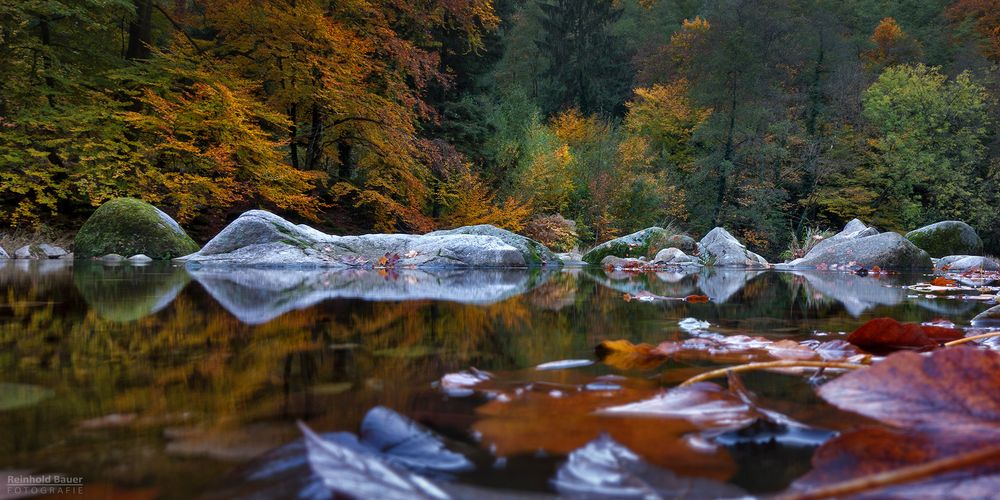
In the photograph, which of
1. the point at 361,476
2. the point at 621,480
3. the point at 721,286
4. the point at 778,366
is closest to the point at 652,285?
the point at 721,286

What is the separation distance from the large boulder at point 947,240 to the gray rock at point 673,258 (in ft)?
25.4

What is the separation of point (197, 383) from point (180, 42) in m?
12.9

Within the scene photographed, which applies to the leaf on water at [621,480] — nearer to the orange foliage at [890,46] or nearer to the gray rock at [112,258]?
the gray rock at [112,258]

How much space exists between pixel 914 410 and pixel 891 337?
32.7 inches

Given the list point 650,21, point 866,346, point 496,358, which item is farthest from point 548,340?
point 650,21

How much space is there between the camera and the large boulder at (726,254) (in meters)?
11.2

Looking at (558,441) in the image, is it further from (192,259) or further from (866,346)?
(192,259)

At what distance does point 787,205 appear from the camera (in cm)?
2116

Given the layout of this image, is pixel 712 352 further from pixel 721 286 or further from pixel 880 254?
pixel 880 254

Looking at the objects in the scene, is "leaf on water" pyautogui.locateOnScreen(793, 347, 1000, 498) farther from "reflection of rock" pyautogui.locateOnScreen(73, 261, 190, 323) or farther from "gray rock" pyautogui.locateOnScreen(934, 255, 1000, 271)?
"gray rock" pyautogui.locateOnScreen(934, 255, 1000, 271)

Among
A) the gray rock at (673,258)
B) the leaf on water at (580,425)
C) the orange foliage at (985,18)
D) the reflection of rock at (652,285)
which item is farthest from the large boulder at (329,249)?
the orange foliage at (985,18)

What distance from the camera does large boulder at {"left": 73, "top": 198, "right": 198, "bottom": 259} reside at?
27.4 feet

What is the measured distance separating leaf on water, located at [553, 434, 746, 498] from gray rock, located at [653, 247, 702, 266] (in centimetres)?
1010

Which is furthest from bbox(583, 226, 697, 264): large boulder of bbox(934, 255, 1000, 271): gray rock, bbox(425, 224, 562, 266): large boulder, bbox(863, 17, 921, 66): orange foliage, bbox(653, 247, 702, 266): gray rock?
bbox(863, 17, 921, 66): orange foliage
